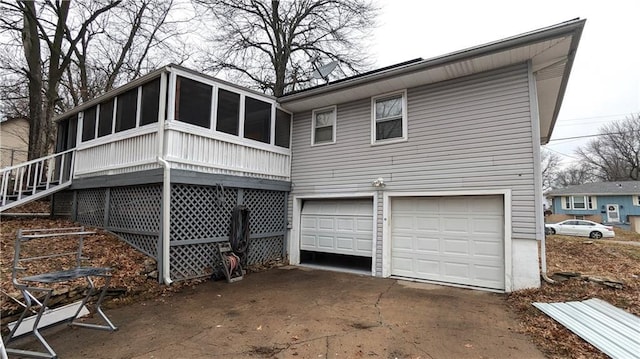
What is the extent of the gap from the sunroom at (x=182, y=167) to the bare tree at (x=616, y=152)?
132ft

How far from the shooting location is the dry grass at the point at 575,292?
351 cm

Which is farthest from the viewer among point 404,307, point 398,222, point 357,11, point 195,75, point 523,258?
point 357,11

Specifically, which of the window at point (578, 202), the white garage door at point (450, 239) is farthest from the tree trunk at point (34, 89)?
the window at point (578, 202)

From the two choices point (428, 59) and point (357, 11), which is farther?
point (357, 11)

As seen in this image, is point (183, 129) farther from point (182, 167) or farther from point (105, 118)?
point (105, 118)

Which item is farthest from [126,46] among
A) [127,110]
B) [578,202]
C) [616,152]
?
[616,152]

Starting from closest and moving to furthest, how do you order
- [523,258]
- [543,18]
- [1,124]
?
[523,258]
[543,18]
[1,124]

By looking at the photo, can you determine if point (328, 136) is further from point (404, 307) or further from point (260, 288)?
point (404, 307)

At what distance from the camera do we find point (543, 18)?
9469 millimetres

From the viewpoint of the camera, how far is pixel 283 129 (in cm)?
912

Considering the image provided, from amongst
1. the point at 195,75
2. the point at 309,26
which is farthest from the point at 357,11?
the point at 195,75

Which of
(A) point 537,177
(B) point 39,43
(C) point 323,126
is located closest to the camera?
(A) point 537,177

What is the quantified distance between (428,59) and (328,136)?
3282 millimetres

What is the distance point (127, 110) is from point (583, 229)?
25.5 meters
